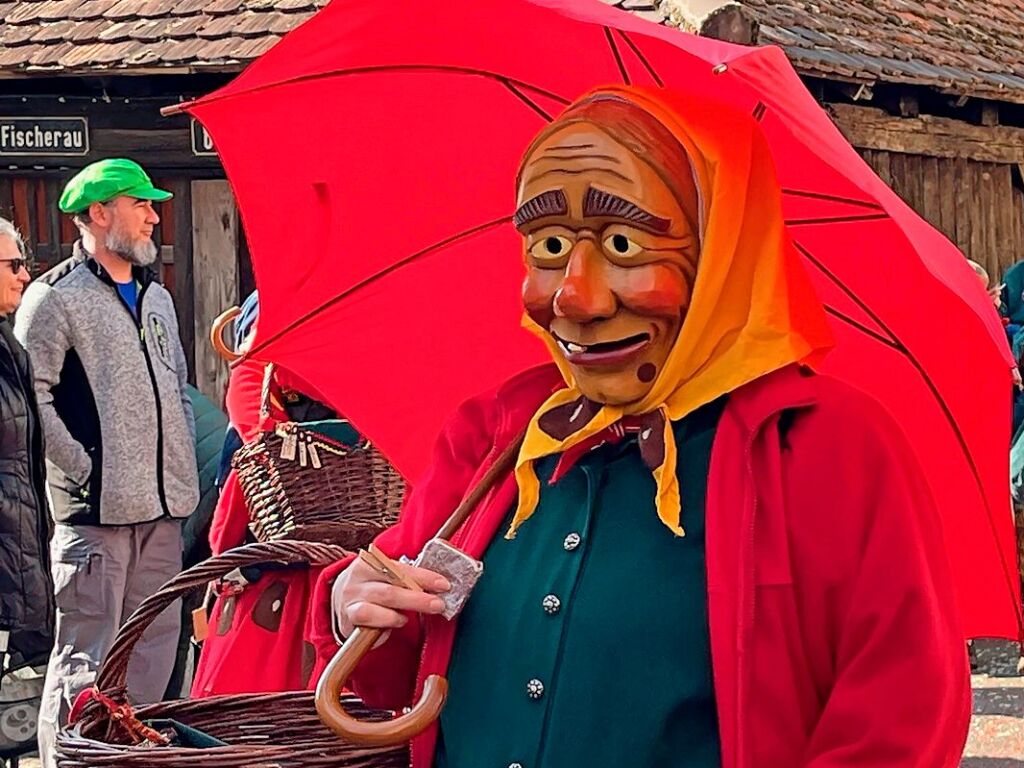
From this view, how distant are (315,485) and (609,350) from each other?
2.06m

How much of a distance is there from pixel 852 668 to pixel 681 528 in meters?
0.28

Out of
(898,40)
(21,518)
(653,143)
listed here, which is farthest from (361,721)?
(898,40)

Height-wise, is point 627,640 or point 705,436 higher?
point 705,436

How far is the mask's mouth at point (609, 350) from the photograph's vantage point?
2334mm

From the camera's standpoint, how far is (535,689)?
226cm

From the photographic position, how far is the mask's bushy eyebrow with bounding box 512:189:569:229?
2383 mm

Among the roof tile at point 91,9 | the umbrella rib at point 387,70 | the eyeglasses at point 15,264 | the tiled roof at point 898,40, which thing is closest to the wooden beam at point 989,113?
the tiled roof at point 898,40

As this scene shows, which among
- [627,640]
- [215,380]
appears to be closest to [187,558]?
[215,380]

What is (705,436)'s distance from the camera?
7.56ft

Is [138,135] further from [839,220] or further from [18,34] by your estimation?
[839,220]

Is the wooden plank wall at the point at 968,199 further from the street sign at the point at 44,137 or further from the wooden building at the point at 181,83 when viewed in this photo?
Answer: the street sign at the point at 44,137

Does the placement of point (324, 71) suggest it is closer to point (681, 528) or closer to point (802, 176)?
point (802, 176)

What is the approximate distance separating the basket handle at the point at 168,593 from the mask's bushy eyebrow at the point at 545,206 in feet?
2.47

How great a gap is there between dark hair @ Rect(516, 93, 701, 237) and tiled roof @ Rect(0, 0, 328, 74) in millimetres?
5890
